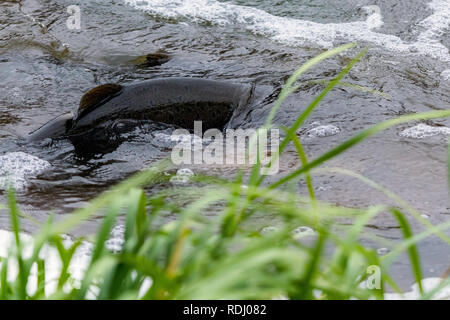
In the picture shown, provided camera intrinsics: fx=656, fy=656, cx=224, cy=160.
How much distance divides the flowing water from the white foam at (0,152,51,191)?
0.01m

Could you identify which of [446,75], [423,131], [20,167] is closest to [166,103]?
[20,167]

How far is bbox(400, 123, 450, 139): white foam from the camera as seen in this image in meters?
4.12

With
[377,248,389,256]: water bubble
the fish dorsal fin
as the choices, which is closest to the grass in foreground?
[377,248,389,256]: water bubble

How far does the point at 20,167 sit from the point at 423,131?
2.50 meters

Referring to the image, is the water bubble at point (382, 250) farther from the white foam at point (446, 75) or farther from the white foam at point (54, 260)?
the white foam at point (446, 75)

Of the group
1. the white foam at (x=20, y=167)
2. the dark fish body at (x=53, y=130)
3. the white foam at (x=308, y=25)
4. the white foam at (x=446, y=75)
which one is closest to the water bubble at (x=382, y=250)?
the white foam at (x=20, y=167)

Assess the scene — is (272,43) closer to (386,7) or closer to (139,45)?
(139,45)

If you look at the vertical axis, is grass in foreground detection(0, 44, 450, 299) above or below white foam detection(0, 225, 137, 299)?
above

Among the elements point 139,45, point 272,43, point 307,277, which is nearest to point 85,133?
point 139,45

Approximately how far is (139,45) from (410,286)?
424 cm

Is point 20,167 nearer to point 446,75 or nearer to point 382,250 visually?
point 382,250

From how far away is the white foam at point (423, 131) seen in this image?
Result: 4.12 metres

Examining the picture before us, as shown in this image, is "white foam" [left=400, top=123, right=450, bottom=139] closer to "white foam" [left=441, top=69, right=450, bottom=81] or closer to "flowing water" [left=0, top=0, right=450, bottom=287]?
"flowing water" [left=0, top=0, right=450, bottom=287]

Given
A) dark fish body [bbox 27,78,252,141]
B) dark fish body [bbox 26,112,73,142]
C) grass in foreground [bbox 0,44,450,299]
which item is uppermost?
grass in foreground [bbox 0,44,450,299]
